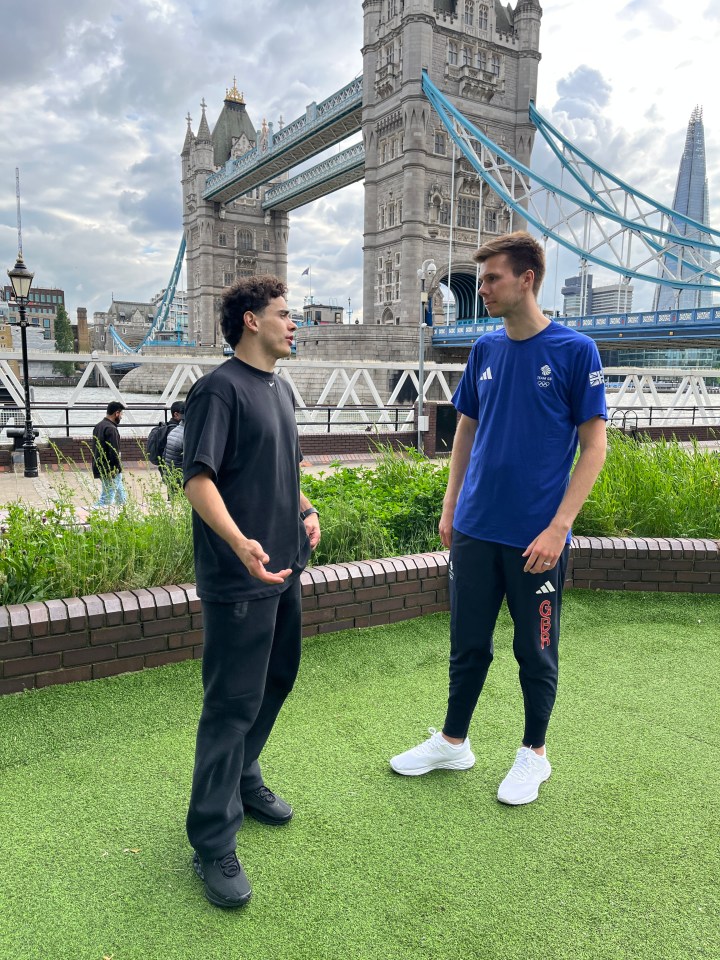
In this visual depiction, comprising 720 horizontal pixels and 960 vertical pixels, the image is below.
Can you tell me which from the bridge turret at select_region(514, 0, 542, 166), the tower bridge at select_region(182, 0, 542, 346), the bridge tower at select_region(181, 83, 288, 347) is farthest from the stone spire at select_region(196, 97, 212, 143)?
the bridge turret at select_region(514, 0, 542, 166)

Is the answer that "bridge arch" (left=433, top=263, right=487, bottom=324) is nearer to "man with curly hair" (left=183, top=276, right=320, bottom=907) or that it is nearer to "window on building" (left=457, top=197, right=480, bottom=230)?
"window on building" (left=457, top=197, right=480, bottom=230)

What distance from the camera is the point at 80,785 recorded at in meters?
2.65

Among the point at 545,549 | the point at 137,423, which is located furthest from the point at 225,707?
the point at 137,423

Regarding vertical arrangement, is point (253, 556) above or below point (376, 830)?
above

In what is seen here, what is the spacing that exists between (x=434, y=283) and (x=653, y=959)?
52.2 metres

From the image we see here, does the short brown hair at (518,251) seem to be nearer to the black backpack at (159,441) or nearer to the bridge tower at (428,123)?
the black backpack at (159,441)

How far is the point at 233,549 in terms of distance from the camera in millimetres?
1982

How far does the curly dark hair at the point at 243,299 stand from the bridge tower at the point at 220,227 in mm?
85463

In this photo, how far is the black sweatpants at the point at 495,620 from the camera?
8.53 ft

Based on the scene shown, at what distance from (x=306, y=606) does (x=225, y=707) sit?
1.95 metres

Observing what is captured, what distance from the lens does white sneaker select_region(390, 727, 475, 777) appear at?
284 centimetres

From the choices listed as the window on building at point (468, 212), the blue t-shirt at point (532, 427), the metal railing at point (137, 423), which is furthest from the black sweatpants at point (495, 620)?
the window on building at point (468, 212)

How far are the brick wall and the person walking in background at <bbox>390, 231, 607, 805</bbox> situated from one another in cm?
148

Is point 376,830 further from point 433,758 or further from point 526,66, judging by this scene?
point 526,66
